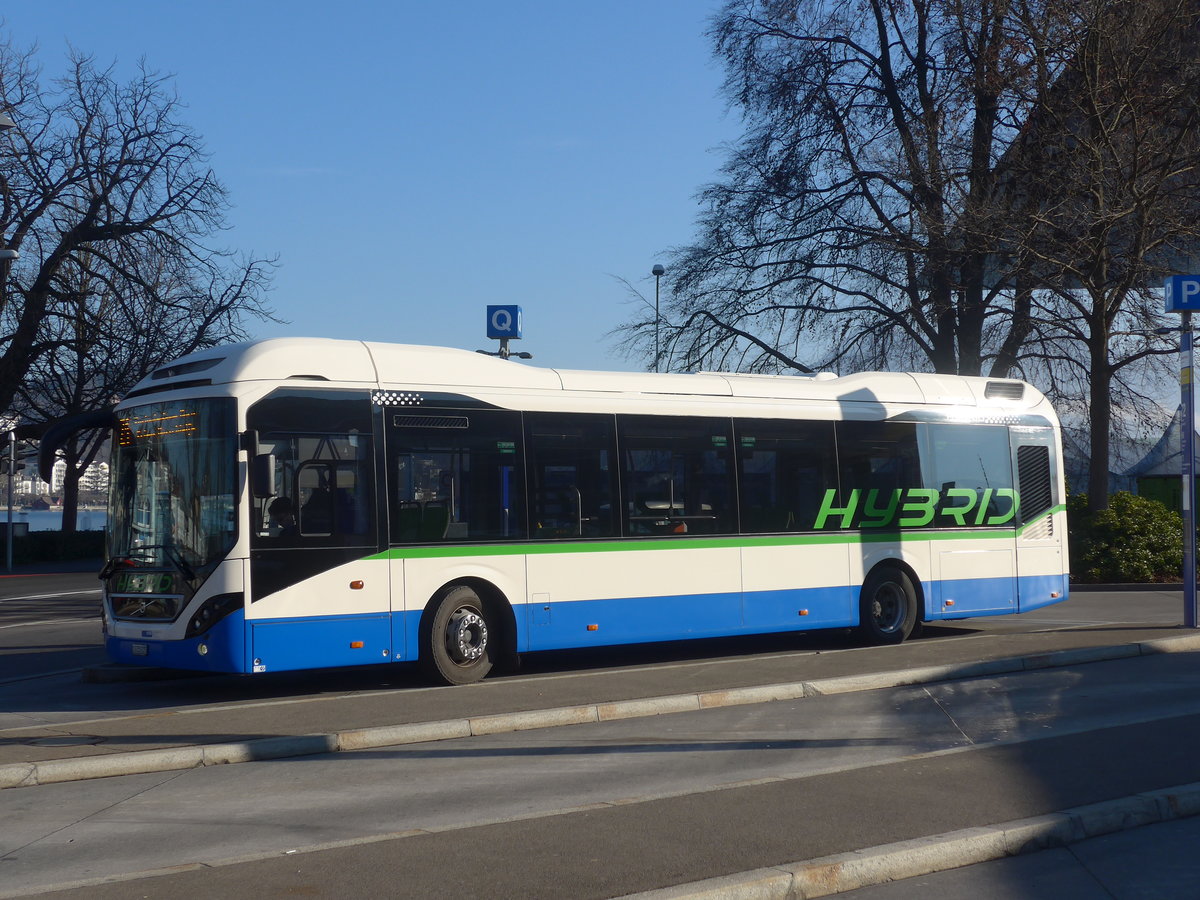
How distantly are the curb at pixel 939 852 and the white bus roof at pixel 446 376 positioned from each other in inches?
291

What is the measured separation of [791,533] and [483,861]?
9227 millimetres

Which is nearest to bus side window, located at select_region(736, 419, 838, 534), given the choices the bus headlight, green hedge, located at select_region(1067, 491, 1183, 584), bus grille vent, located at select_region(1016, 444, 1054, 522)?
bus grille vent, located at select_region(1016, 444, 1054, 522)

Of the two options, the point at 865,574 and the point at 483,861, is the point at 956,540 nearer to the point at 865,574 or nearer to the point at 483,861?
the point at 865,574

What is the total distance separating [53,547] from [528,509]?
118 feet

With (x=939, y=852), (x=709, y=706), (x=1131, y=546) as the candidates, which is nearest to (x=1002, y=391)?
(x=709, y=706)

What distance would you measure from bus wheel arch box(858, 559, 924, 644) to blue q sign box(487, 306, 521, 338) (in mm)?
9694

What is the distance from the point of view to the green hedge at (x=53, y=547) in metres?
42.0

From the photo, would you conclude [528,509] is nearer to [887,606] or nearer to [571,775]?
[571,775]

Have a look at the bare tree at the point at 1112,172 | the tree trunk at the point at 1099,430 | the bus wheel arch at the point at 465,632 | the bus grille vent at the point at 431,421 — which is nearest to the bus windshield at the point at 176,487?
the bus grille vent at the point at 431,421

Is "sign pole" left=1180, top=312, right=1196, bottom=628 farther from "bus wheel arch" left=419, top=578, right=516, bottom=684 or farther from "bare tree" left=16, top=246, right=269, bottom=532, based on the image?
"bare tree" left=16, top=246, right=269, bottom=532

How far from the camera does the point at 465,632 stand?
12297mm

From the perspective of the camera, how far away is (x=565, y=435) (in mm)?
13242

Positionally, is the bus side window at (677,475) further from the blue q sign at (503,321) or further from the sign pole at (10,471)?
the sign pole at (10,471)

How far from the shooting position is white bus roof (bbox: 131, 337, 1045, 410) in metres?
11.6
